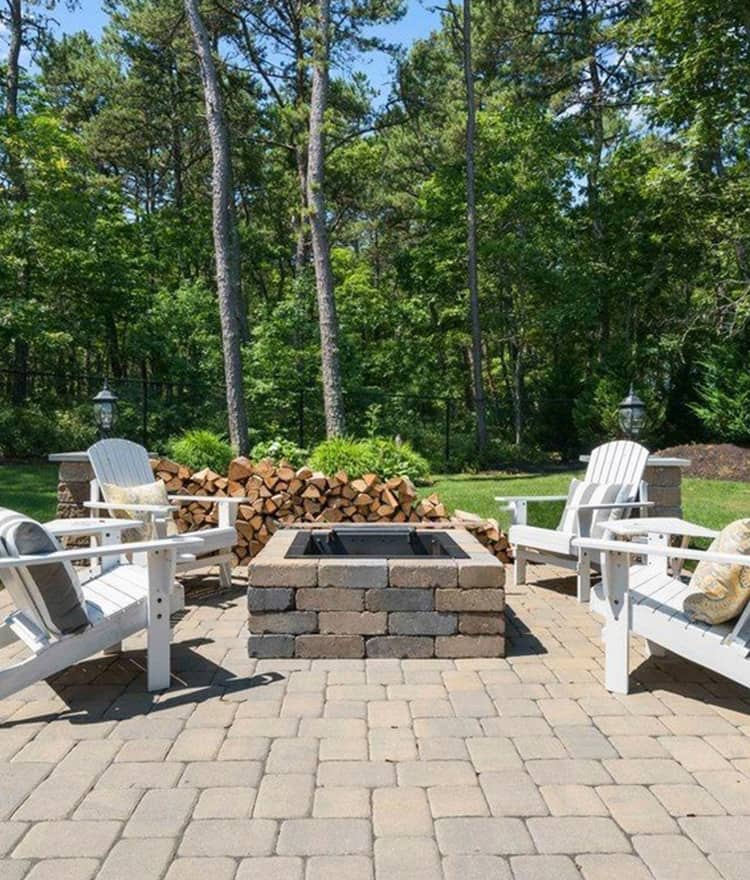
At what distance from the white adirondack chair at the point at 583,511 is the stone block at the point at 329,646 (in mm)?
1642

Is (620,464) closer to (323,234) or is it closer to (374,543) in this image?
(374,543)

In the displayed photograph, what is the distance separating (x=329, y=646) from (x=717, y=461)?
9.15m

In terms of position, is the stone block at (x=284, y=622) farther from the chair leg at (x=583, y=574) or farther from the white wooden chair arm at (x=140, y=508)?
the chair leg at (x=583, y=574)

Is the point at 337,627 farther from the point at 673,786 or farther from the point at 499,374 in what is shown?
the point at 499,374

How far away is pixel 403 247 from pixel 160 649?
17387 mm

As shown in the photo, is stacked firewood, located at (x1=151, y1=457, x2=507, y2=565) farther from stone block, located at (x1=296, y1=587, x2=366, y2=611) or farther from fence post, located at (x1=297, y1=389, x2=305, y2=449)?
fence post, located at (x1=297, y1=389, x2=305, y2=449)

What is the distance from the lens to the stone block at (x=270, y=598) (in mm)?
3154

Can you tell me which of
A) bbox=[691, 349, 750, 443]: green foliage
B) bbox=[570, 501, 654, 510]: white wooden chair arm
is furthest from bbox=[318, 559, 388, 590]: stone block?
bbox=[691, 349, 750, 443]: green foliage

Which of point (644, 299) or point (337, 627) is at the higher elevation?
point (644, 299)

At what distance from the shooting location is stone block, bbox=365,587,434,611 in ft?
10.4

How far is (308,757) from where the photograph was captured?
2.19 m

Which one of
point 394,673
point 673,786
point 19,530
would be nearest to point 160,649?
point 19,530

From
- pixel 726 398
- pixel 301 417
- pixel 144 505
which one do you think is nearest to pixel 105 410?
pixel 144 505

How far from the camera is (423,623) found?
3172mm
